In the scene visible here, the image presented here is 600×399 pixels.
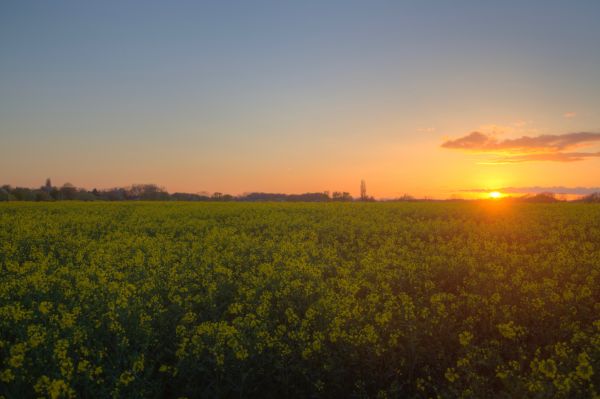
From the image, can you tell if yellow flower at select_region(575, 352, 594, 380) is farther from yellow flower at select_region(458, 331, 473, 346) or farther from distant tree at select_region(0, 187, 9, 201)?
distant tree at select_region(0, 187, 9, 201)

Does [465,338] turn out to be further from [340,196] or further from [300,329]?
[340,196]

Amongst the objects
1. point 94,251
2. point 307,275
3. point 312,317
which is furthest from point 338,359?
point 94,251

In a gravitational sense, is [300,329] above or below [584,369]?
above

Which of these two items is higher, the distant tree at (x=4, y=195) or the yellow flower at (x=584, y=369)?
the distant tree at (x=4, y=195)

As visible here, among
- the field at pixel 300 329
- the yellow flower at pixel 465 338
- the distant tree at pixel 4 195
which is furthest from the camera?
the distant tree at pixel 4 195

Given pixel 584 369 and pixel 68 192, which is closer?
pixel 584 369

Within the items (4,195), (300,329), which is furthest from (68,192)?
(300,329)

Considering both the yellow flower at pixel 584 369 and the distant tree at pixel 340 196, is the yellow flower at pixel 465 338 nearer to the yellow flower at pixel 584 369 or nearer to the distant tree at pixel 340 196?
the yellow flower at pixel 584 369

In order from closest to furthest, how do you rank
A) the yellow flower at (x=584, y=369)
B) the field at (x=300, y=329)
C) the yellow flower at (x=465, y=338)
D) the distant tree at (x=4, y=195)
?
1. the yellow flower at (x=584, y=369)
2. the field at (x=300, y=329)
3. the yellow flower at (x=465, y=338)
4. the distant tree at (x=4, y=195)

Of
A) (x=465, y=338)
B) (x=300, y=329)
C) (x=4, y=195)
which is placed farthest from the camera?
(x=4, y=195)

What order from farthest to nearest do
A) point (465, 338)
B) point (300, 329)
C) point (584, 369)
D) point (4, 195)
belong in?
point (4, 195) < point (300, 329) < point (465, 338) < point (584, 369)

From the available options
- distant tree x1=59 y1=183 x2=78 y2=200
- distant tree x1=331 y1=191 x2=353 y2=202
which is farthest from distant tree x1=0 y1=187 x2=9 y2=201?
distant tree x1=331 y1=191 x2=353 y2=202

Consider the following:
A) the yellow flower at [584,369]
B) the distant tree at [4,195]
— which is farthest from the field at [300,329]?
the distant tree at [4,195]

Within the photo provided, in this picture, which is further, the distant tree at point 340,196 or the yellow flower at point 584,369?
the distant tree at point 340,196
